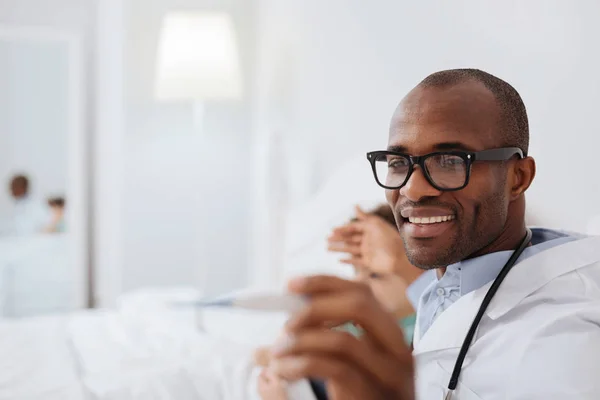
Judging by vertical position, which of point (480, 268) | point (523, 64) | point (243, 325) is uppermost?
point (523, 64)

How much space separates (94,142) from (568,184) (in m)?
2.78

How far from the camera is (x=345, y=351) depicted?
437mm

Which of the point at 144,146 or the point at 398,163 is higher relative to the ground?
the point at 398,163

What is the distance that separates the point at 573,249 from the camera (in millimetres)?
705

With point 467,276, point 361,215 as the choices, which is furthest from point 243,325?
point 467,276

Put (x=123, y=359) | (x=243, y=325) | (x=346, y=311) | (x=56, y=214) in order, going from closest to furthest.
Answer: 1. (x=346, y=311)
2. (x=123, y=359)
3. (x=243, y=325)
4. (x=56, y=214)

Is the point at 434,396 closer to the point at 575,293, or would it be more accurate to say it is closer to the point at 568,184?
the point at 575,293

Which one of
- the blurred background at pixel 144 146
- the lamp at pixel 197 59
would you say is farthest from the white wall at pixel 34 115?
the lamp at pixel 197 59

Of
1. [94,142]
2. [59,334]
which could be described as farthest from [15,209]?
[59,334]

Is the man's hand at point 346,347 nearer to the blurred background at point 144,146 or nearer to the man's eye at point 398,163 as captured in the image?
the man's eye at point 398,163

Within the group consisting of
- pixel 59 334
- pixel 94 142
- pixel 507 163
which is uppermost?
pixel 507 163

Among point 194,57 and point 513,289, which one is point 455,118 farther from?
point 194,57

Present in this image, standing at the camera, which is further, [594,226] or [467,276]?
[594,226]

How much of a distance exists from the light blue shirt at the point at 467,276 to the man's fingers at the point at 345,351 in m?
0.25
